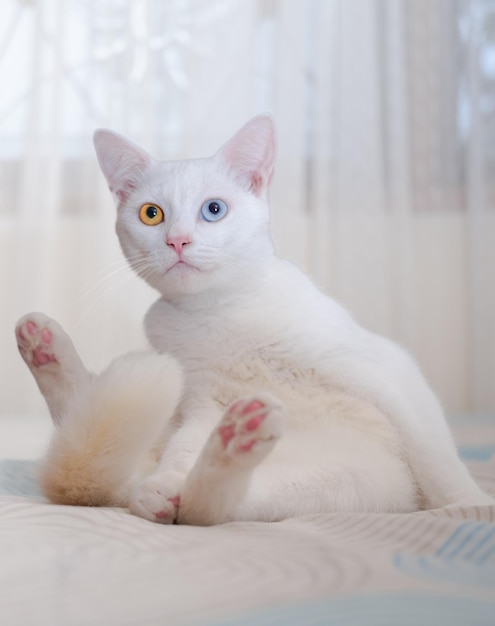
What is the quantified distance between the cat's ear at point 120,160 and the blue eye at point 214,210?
5.3 inches

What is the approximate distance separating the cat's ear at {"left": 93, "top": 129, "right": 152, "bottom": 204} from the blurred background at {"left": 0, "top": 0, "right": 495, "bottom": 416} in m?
1.46

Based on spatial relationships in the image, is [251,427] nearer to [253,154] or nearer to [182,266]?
[182,266]

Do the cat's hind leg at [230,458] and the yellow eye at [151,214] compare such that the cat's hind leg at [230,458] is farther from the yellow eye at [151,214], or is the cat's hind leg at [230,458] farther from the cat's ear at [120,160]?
the cat's ear at [120,160]

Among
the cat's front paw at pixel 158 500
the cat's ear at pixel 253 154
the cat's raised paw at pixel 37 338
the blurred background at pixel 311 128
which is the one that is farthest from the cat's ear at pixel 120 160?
the blurred background at pixel 311 128

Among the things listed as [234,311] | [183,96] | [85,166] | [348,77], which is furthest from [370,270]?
[234,311]

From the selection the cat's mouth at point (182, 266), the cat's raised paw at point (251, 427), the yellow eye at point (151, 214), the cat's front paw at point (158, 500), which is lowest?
the cat's front paw at point (158, 500)

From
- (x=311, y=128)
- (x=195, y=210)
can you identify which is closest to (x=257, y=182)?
(x=195, y=210)

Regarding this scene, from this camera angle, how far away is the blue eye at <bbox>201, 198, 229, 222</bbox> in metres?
0.99

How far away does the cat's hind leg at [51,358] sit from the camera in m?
0.94

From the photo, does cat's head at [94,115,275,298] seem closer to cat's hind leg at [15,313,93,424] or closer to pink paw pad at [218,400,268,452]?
cat's hind leg at [15,313,93,424]

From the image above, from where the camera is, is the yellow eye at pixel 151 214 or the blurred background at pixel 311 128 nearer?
the yellow eye at pixel 151 214

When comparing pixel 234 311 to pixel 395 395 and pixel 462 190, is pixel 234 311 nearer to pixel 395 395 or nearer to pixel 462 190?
pixel 395 395

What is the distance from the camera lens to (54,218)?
8.61 ft

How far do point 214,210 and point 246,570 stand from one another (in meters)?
0.58
